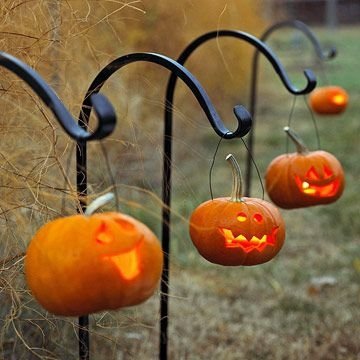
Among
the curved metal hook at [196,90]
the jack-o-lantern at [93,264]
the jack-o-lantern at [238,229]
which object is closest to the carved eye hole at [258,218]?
the jack-o-lantern at [238,229]

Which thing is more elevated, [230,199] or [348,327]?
[230,199]

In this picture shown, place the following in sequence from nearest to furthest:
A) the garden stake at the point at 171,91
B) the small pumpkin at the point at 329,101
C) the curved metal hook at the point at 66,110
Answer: the curved metal hook at the point at 66,110 < the garden stake at the point at 171,91 < the small pumpkin at the point at 329,101

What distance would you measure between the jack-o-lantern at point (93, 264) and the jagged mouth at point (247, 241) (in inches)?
25.4

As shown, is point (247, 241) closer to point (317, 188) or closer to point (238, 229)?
point (238, 229)

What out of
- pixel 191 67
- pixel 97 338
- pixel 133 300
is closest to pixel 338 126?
pixel 191 67

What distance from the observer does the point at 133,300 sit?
1825 millimetres

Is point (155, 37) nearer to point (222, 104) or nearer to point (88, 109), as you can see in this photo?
point (222, 104)

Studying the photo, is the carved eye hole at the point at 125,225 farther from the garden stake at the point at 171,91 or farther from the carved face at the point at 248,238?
the garden stake at the point at 171,91

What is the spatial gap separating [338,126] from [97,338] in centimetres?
766

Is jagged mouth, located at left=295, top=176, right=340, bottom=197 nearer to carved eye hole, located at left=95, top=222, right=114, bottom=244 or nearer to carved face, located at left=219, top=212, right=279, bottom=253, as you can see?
carved face, located at left=219, top=212, right=279, bottom=253

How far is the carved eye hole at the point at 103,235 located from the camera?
5.84 feet

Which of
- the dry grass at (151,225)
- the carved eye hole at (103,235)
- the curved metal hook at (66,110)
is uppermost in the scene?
the curved metal hook at (66,110)

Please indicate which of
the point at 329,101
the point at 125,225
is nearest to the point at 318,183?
the point at 125,225

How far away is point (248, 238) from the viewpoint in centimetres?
245
